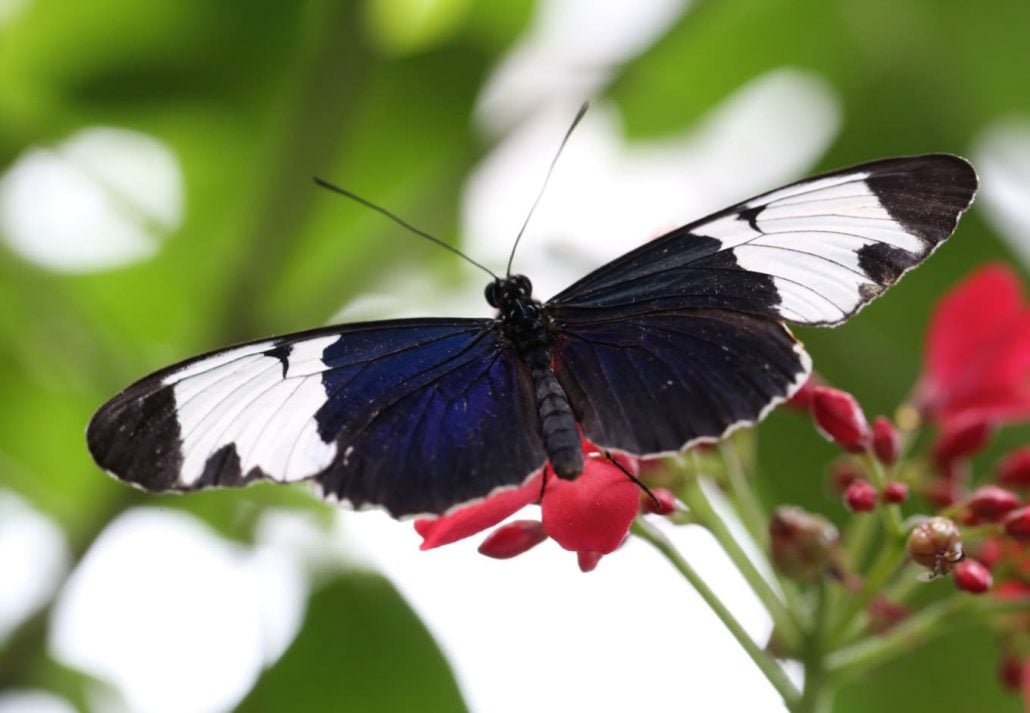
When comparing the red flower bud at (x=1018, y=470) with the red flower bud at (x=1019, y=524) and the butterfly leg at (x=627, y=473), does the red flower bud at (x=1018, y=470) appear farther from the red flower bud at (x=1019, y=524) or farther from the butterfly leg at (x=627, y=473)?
the butterfly leg at (x=627, y=473)

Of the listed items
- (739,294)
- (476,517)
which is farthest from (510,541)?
(739,294)

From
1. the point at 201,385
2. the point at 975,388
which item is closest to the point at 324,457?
the point at 201,385

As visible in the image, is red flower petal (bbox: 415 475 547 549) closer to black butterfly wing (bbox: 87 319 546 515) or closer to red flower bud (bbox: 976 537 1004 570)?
black butterfly wing (bbox: 87 319 546 515)

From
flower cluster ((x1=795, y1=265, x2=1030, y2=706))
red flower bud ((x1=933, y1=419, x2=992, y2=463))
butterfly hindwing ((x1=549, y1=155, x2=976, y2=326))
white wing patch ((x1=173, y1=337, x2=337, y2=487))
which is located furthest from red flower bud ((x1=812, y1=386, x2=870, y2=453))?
white wing patch ((x1=173, y1=337, x2=337, y2=487))

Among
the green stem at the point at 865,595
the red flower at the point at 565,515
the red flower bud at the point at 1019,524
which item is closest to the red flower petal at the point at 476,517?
the red flower at the point at 565,515

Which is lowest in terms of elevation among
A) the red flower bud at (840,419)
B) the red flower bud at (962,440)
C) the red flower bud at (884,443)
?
the red flower bud at (962,440)

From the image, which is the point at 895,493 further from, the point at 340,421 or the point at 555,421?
the point at 340,421

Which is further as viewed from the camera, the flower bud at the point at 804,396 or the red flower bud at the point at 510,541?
the flower bud at the point at 804,396
